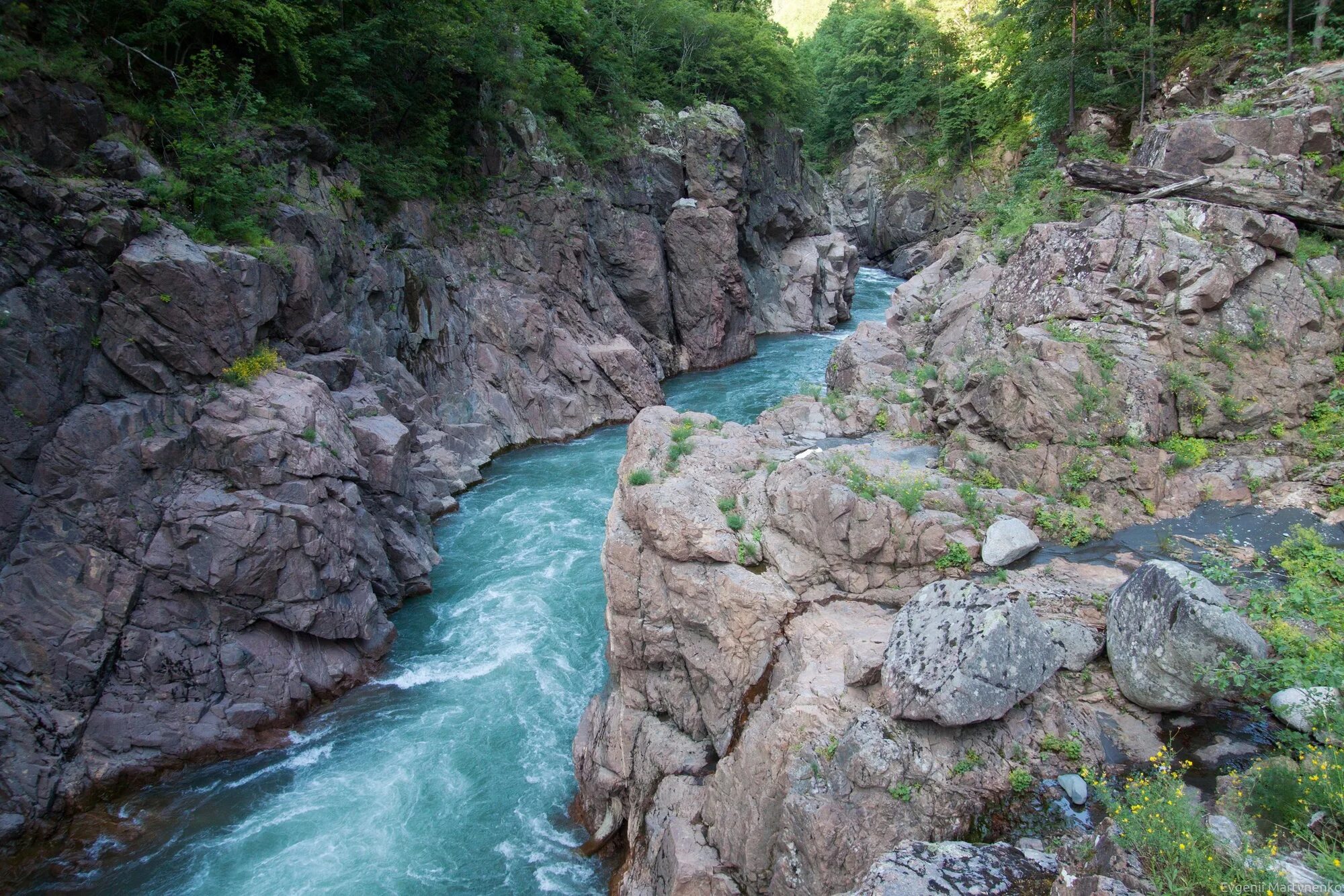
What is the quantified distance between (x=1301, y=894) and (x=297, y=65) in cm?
2258

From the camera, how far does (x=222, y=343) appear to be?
13352 mm

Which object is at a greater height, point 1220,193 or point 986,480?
point 1220,193

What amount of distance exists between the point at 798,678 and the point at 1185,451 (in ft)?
22.1

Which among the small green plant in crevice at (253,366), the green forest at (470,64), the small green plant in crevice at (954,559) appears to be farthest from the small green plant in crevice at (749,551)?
the green forest at (470,64)

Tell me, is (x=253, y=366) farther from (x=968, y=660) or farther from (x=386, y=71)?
(x=386, y=71)

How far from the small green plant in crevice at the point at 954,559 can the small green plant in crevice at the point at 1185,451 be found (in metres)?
3.59

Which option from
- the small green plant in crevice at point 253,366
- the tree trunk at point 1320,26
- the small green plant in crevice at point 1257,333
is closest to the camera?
the small green plant in crevice at point 1257,333

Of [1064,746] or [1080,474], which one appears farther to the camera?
[1080,474]

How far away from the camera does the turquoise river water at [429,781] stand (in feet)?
31.9

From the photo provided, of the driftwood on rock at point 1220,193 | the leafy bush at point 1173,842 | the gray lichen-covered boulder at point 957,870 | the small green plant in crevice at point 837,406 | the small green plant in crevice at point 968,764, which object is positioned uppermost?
the driftwood on rock at point 1220,193

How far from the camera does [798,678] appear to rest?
7.90 meters

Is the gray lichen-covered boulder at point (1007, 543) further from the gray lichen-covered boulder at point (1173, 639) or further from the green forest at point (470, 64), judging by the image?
the green forest at point (470, 64)

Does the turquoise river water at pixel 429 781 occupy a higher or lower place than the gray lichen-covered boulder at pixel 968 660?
lower

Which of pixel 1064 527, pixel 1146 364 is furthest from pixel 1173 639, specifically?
A: pixel 1146 364
